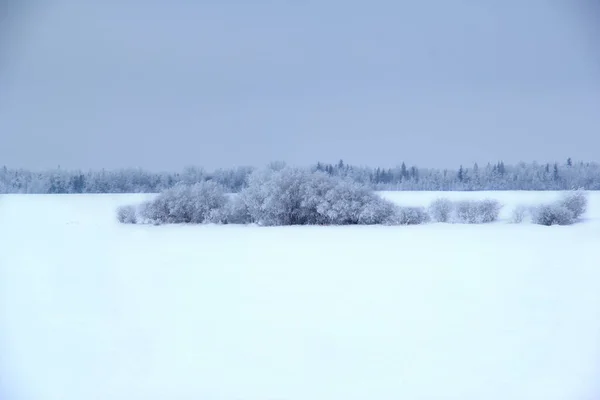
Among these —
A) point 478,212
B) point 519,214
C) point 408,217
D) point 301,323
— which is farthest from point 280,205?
point 301,323

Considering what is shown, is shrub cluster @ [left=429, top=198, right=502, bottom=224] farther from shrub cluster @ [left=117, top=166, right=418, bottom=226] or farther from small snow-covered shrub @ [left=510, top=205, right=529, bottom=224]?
shrub cluster @ [left=117, top=166, right=418, bottom=226]

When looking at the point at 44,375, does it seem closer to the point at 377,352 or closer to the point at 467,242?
the point at 377,352

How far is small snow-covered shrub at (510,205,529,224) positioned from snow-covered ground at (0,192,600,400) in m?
6.96

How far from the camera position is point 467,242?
1394 cm

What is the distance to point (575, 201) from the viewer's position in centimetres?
1975

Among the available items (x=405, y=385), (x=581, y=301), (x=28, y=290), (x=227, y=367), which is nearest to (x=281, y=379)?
(x=227, y=367)

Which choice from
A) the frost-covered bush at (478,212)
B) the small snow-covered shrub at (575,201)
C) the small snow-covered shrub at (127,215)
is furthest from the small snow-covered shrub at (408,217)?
the small snow-covered shrub at (127,215)

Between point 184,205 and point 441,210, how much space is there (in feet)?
32.5

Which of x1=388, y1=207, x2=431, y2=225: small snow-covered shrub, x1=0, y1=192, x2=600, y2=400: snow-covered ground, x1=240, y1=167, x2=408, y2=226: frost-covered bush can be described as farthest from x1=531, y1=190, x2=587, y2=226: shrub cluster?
x1=0, y1=192, x2=600, y2=400: snow-covered ground

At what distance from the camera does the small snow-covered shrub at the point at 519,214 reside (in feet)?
64.7

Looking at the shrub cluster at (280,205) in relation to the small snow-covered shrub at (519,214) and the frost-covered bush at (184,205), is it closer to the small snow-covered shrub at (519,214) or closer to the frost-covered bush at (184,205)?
the frost-covered bush at (184,205)

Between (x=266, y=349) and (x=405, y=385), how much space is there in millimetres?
1510

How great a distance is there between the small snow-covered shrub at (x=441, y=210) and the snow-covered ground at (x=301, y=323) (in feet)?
25.1

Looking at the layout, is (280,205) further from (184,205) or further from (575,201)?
(575,201)
